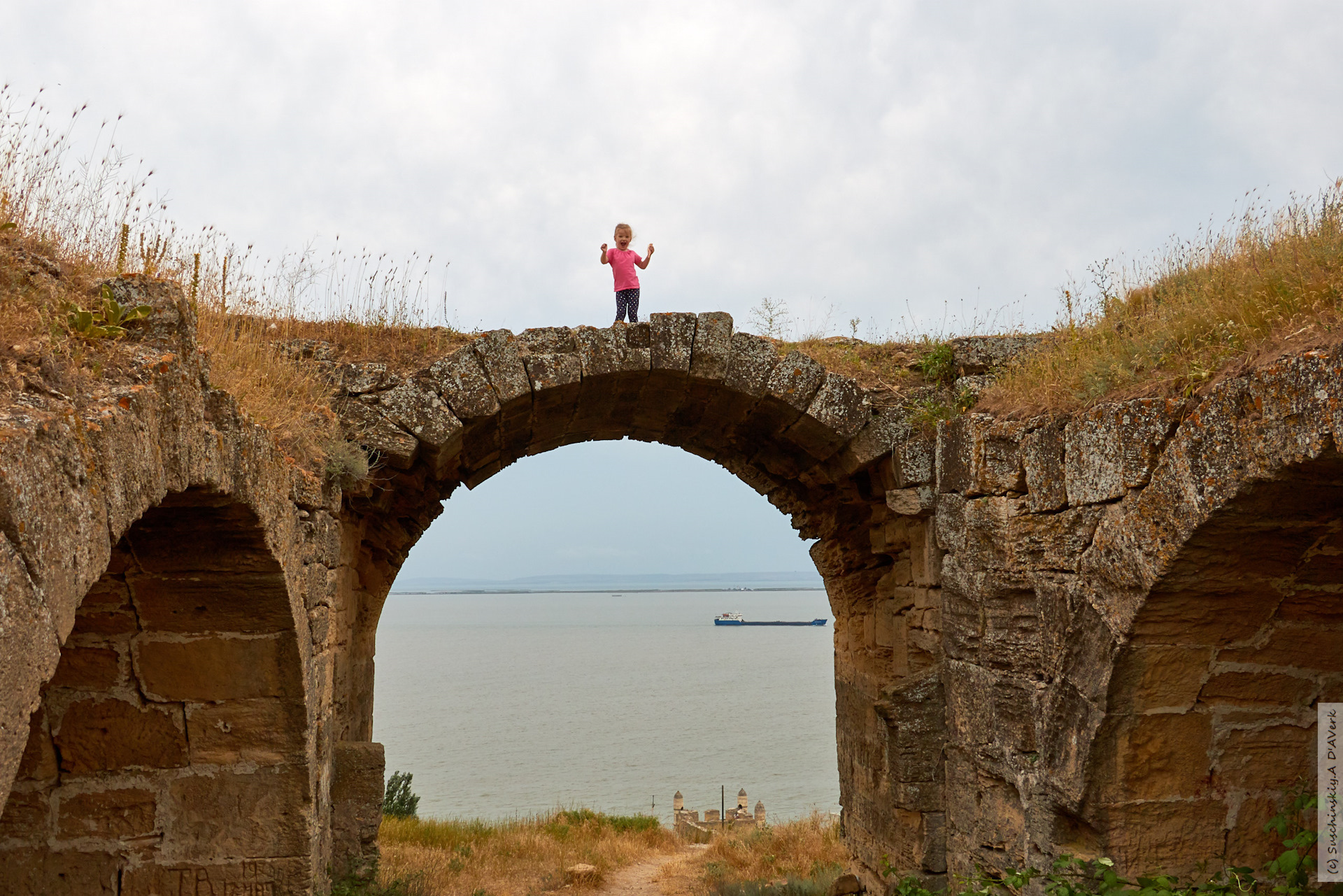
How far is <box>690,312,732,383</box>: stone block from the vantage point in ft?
20.6

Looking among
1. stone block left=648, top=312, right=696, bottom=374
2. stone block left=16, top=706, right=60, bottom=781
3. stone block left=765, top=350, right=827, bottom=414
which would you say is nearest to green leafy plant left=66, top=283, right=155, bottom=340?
stone block left=16, top=706, right=60, bottom=781

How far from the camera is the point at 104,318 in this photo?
320cm

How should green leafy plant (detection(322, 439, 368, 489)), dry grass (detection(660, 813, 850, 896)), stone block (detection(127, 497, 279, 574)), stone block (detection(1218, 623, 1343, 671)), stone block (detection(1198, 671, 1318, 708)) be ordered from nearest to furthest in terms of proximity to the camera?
stone block (detection(127, 497, 279, 574))
stone block (detection(1218, 623, 1343, 671))
stone block (detection(1198, 671, 1318, 708))
green leafy plant (detection(322, 439, 368, 489))
dry grass (detection(660, 813, 850, 896))

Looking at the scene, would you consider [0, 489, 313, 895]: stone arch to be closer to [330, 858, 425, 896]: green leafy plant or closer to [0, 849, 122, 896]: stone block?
[0, 849, 122, 896]: stone block

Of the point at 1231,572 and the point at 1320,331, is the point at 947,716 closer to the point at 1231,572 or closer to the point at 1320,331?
the point at 1231,572

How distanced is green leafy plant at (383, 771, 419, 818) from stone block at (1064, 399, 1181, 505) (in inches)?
393

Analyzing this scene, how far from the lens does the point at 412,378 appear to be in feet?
19.5

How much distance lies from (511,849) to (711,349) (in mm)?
6019

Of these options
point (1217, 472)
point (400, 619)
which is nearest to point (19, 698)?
point (1217, 472)

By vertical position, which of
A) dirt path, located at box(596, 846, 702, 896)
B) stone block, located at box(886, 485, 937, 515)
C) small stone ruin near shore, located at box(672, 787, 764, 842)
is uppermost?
stone block, located at box(886, 485, 937, 515)

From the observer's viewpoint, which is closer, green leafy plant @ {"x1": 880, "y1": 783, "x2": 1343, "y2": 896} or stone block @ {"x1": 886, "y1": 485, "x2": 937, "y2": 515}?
green leafy plant @ {"x1": 880, "y1": 783, "x2": 1343, "y2": 896}

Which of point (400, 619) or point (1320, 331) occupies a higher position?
point (1320, 331)

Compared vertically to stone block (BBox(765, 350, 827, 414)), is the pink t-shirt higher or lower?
higher

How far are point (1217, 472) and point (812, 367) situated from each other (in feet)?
9.72
